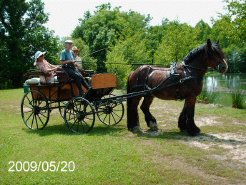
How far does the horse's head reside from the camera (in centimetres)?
902

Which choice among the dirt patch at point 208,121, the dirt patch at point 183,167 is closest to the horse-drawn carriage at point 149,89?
the dirt patch at point 208,121

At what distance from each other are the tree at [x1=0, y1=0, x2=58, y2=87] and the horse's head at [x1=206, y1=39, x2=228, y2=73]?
26.8 m

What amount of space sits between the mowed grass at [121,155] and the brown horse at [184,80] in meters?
0.42

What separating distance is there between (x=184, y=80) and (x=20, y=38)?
28405 mm

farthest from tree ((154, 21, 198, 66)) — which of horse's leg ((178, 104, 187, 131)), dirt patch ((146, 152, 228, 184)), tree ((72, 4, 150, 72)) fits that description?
dirt patch ((146, 152, 228, 184))

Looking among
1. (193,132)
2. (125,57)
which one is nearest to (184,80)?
(193,132)

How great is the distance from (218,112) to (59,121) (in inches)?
230

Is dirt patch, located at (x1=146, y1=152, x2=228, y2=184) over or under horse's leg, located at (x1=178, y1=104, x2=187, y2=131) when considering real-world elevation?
under

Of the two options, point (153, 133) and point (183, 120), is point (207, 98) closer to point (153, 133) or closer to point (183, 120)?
point (183, 120)

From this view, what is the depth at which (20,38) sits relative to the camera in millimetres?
34750

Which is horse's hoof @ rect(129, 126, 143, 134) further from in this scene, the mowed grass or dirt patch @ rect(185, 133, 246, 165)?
dirt patch @ rect(185, 133, 246, 165)

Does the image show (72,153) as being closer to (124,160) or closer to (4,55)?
(124,160)

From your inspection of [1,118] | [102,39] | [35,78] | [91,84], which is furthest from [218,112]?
[102,39]

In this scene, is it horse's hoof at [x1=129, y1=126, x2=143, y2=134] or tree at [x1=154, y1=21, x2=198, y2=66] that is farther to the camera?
tree at [x1=154, y1=21, x2=198, y2=66]
